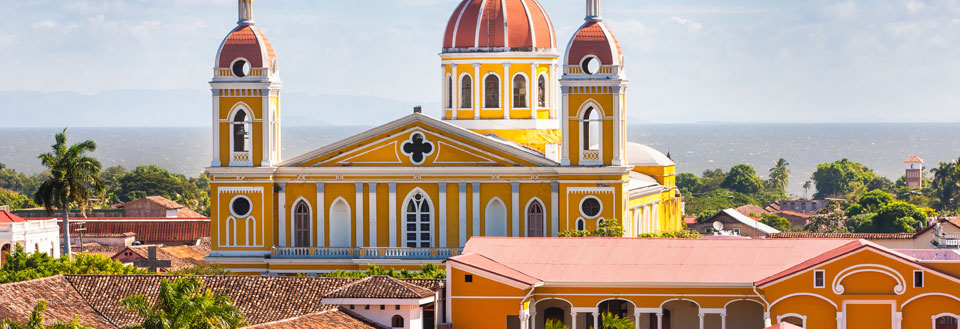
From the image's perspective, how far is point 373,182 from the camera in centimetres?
6719

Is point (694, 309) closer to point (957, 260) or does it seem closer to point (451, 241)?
point (957, 260)

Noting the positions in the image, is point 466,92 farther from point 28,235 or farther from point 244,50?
point 28,235

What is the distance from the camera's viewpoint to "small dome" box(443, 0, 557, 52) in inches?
2825

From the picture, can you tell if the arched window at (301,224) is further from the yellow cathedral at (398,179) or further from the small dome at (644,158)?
the small dome at (644,158)

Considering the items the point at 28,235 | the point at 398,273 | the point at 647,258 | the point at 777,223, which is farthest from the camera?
the point at 777,223

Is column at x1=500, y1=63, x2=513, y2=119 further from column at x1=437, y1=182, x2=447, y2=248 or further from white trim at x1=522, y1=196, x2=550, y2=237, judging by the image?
white trim at x1=522, y1=196, x2=550, y2=237

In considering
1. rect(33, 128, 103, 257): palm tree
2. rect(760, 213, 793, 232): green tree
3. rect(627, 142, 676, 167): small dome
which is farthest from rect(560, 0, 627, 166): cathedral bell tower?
rect(760, 213, 793, 232): green tree

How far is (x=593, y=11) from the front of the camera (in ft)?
220

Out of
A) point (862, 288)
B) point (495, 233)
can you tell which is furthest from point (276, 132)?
point (862, 288)

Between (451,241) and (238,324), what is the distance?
20328 millimetres

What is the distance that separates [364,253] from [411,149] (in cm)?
375

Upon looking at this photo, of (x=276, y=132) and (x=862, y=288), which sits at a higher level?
(x=276, y=132)

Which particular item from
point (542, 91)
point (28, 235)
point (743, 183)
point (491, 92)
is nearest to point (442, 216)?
point (491, 92)

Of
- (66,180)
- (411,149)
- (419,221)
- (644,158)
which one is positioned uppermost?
(411,149)
